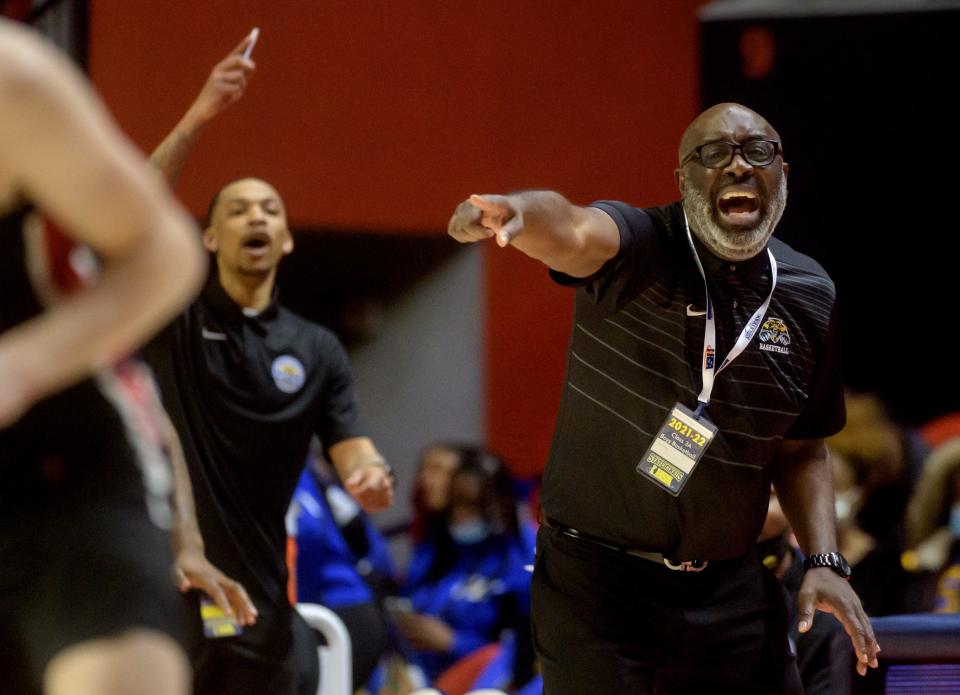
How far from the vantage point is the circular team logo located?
4.30 m

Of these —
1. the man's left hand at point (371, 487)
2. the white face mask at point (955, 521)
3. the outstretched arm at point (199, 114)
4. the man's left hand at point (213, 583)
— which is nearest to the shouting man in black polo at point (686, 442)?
the man's left hand at point (213, 583)

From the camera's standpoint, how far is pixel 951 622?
375 centimetres

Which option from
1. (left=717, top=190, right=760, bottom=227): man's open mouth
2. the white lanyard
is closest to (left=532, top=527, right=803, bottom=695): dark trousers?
the white lanyard

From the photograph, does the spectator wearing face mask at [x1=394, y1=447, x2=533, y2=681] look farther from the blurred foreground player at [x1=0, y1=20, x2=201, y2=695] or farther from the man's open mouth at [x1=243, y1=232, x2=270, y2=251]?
the blurred foreground player at [x1=0, y1=20, x2=201, y2=695]

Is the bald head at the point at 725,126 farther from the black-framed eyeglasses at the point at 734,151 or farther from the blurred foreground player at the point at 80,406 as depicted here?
the blurred foreground player at the point at 80,406

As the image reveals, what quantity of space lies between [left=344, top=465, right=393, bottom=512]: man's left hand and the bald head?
133 cm

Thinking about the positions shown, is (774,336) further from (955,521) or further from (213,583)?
(955,521)

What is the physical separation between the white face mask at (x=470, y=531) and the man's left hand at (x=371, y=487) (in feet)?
7.62

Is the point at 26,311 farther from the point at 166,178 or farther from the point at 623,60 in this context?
the point at 623,60

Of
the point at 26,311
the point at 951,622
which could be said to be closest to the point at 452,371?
the point at 951,622

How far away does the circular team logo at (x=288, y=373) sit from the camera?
14.1 feet

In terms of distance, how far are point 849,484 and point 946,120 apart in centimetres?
301

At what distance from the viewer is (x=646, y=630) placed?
10.4ft

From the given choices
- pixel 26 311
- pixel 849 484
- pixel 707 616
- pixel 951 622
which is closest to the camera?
pixel 26 311
